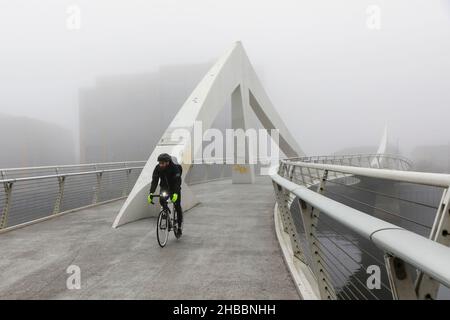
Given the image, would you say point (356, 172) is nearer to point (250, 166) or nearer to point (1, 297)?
point (1, 297)

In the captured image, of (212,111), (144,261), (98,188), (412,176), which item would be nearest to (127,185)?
(98,188)

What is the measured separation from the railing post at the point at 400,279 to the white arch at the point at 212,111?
7.72 metres

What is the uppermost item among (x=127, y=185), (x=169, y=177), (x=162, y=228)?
(x=169, y=177)

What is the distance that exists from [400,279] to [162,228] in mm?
5446

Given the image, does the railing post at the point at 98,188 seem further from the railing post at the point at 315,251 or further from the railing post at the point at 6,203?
the railing post at the point at 315,251

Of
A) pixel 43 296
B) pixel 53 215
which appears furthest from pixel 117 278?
pixel 53 215

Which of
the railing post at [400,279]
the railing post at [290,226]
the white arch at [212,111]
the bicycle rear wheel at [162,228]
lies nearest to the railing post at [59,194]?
the white arch at [212,111]

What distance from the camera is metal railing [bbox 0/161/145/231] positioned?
8.21 m

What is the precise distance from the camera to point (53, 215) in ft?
32.7

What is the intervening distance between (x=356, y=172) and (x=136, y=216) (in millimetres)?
7714

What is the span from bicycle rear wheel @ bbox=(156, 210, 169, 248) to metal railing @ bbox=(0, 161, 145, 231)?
3295 mm

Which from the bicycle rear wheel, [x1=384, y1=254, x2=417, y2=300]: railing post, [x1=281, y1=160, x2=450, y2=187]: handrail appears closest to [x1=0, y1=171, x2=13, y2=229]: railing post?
the bicycle rear wheel

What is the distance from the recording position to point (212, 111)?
14.9 meters

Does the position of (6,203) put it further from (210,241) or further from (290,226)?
(290,226)
